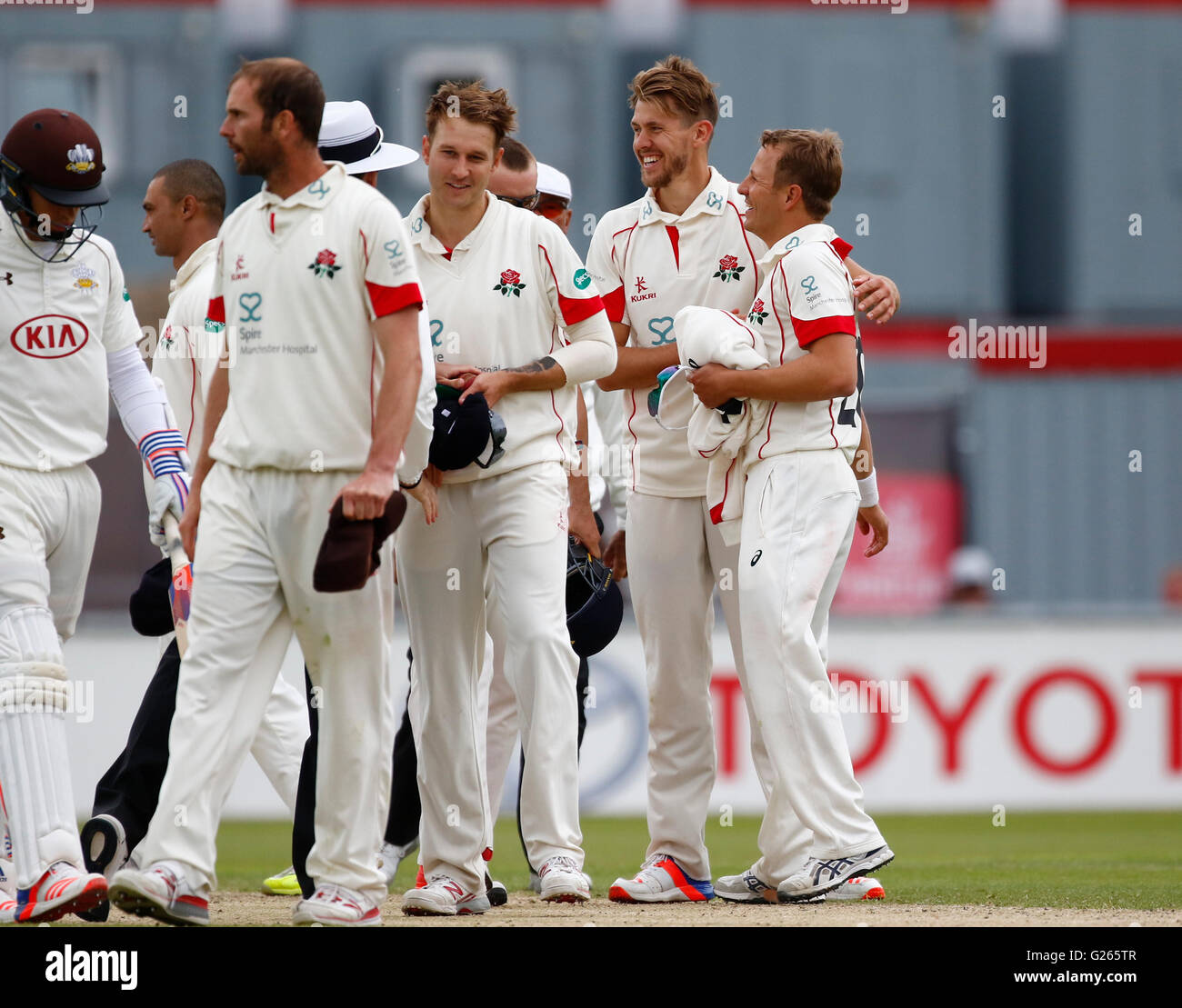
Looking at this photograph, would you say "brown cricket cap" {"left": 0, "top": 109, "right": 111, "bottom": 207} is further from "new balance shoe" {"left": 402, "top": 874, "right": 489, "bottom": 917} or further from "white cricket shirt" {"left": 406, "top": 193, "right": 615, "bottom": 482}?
"new balance shoe" {"left": 402, "top": 874, "right": 489, "bottom": 917}

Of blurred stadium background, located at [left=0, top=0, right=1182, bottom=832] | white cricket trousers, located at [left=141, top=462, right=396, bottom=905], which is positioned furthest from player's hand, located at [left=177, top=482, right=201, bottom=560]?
blurred stadium background, located at [left=0, top=0, right=1182, bottom=832]

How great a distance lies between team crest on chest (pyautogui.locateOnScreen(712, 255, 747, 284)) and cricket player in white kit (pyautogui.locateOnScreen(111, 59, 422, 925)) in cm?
166

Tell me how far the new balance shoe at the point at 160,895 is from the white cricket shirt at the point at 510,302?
187cm

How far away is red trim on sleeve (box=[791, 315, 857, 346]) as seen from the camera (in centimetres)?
612

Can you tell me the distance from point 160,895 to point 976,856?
5851mm

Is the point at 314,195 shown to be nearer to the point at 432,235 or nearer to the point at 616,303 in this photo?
the point at 432,235

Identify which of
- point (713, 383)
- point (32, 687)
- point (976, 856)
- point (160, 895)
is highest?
point (713, 383)

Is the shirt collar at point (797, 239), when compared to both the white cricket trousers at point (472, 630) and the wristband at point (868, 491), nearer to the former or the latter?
the wristband at point (868, 491)

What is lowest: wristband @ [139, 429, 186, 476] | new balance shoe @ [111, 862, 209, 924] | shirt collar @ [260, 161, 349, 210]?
new balance shoe @ [111, 862, 209, 924]

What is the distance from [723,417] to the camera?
6316 millimetres

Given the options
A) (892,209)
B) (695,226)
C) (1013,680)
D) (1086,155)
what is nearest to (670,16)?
(892,209)

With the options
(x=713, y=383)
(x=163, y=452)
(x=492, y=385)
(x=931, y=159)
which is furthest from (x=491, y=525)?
(x=931, y=159)

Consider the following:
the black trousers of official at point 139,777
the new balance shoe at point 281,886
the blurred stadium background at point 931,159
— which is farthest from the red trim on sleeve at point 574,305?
the blurred stadium background at point 931,159

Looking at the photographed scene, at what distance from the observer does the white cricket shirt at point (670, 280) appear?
6707 millimetres
